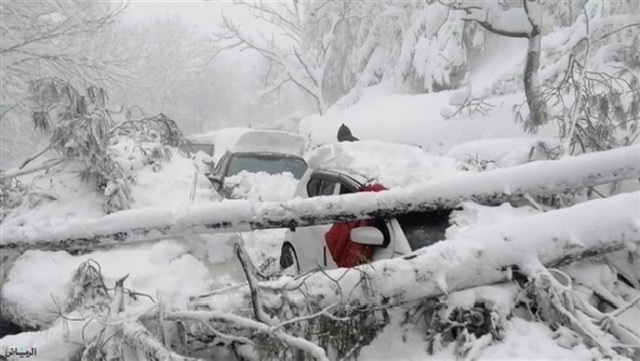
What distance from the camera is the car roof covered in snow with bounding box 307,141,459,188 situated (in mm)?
5000

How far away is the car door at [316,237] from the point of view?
5.05 metres

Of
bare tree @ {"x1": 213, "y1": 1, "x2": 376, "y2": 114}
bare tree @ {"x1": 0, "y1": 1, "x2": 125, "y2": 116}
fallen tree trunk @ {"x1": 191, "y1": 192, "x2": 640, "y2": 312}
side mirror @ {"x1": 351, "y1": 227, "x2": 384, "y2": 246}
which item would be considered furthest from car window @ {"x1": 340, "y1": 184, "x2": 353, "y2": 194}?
bare tree @ {"x1": 213, "y1": 1, "x2": 376, "y2": 114}

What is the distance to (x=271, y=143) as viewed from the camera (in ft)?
37.6

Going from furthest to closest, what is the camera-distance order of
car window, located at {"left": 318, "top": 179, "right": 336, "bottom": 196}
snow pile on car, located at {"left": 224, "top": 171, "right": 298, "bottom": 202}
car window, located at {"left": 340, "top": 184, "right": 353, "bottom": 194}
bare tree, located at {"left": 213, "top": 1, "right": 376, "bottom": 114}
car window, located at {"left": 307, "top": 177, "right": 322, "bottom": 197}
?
bare tree, located at {"left": 213, "top": 1, "right": 376, "bottom": 114}, snow pile on car, located at {"left": 224, "top": 171, "right": 298, "bottom": 202}, car window, located at {"left": 307, "top": 177, "right": 322, "bottom": 197}, car window, located at {"left": 318, "top": 179, "right": 336, "bottom": 196}, car window, located at {"left": 340, "top": 184, "right": 353, "bottom": 194}

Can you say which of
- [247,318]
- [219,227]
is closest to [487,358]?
[247,318]

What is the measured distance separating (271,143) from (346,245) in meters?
7.18

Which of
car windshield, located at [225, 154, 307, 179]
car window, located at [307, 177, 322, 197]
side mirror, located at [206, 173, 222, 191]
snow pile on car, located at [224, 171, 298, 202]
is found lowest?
snow pile on car, located at [224, 171, 298, 202]

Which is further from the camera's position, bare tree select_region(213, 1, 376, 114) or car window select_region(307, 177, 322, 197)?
bare tree select_region(213, 1, 376, 114)

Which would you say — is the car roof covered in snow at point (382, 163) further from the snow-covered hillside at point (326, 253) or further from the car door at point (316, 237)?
the car door at point (316, 237)

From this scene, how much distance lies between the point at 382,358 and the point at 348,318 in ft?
1.42

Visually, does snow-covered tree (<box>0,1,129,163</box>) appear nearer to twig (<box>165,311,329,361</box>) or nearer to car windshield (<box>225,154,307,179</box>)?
car windshield (<box>225,154,307,179</box>)

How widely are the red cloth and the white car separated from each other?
4.3 inches

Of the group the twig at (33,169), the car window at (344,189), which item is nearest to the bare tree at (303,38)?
the twig at (33,169)

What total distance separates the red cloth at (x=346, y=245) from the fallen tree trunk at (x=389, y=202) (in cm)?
24
